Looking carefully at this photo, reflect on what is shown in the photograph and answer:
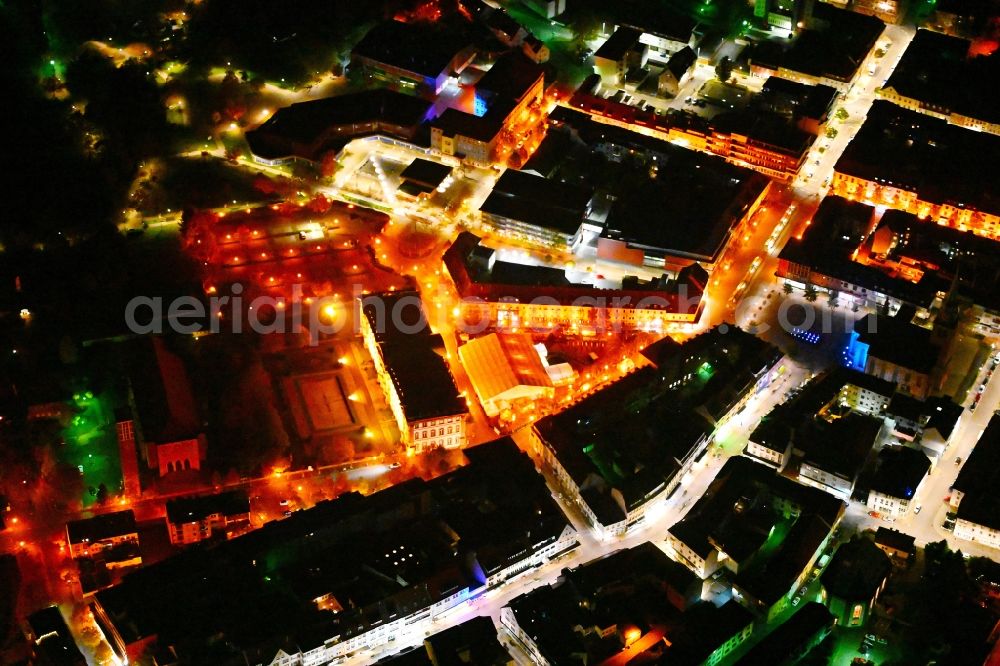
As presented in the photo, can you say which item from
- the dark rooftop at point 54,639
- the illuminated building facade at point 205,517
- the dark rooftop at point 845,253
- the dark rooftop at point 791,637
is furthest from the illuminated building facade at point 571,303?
the dark rooftop at point 54,639

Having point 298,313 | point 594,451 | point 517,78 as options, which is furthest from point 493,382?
point 517,78

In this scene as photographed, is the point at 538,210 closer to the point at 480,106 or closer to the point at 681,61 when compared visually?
the point at 480,106

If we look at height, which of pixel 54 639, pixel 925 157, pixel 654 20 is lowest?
pixel 54 639

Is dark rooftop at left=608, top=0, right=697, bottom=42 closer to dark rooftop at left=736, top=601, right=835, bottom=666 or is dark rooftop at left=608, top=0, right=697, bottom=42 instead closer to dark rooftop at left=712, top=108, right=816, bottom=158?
dark rooftop at left=712, top=108, right=816, bottom=158

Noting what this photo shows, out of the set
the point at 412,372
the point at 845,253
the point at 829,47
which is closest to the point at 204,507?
the point at 412,372

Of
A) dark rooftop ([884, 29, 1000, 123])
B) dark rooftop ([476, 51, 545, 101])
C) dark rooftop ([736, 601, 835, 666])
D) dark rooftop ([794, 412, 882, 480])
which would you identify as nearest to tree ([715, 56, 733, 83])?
dark rooftop ([884, 29, 1000, 123])

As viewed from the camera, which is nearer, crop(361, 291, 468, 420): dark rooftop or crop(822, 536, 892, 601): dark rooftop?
crop(822, 536, 892, 601): dark rooftop

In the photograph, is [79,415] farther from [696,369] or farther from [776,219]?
[776,219]
